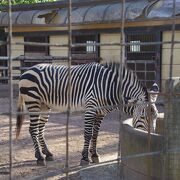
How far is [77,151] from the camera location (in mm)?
7258

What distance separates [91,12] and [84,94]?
7.94 m

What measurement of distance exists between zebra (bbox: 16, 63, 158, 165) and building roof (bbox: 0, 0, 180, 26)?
4407mm

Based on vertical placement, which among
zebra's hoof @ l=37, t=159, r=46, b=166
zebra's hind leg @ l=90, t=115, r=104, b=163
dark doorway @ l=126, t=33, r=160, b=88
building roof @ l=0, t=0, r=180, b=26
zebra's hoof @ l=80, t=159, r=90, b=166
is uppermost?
building roof @ l=0, t=0, r=180, b=26

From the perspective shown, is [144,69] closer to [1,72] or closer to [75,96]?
[1,72]

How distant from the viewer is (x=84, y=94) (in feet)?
21.0

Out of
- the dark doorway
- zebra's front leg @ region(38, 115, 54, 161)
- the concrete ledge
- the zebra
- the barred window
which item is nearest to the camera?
the concrete ledge

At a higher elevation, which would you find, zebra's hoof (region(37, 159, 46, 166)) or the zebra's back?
the zebra's back

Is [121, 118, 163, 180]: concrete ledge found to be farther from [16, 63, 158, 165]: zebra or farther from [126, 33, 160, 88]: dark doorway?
[126, 33, 160, 88]: dark doorway

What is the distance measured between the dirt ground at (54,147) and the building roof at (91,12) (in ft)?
10.2

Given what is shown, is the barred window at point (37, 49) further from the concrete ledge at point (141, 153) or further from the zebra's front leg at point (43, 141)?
the concrete ledge at point (141, 153)

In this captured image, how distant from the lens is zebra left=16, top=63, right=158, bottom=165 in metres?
6.21

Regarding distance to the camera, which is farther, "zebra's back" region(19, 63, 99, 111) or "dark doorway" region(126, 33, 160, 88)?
"dark doorway" region(126, 33, 160, 88)

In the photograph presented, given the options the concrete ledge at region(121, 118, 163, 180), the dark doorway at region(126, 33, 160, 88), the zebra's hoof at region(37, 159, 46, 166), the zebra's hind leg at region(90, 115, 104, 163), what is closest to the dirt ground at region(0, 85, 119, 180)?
the zebra's hoof at region(37, 159, 46, 166)

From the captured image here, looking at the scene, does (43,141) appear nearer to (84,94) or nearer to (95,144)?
(95,144)
